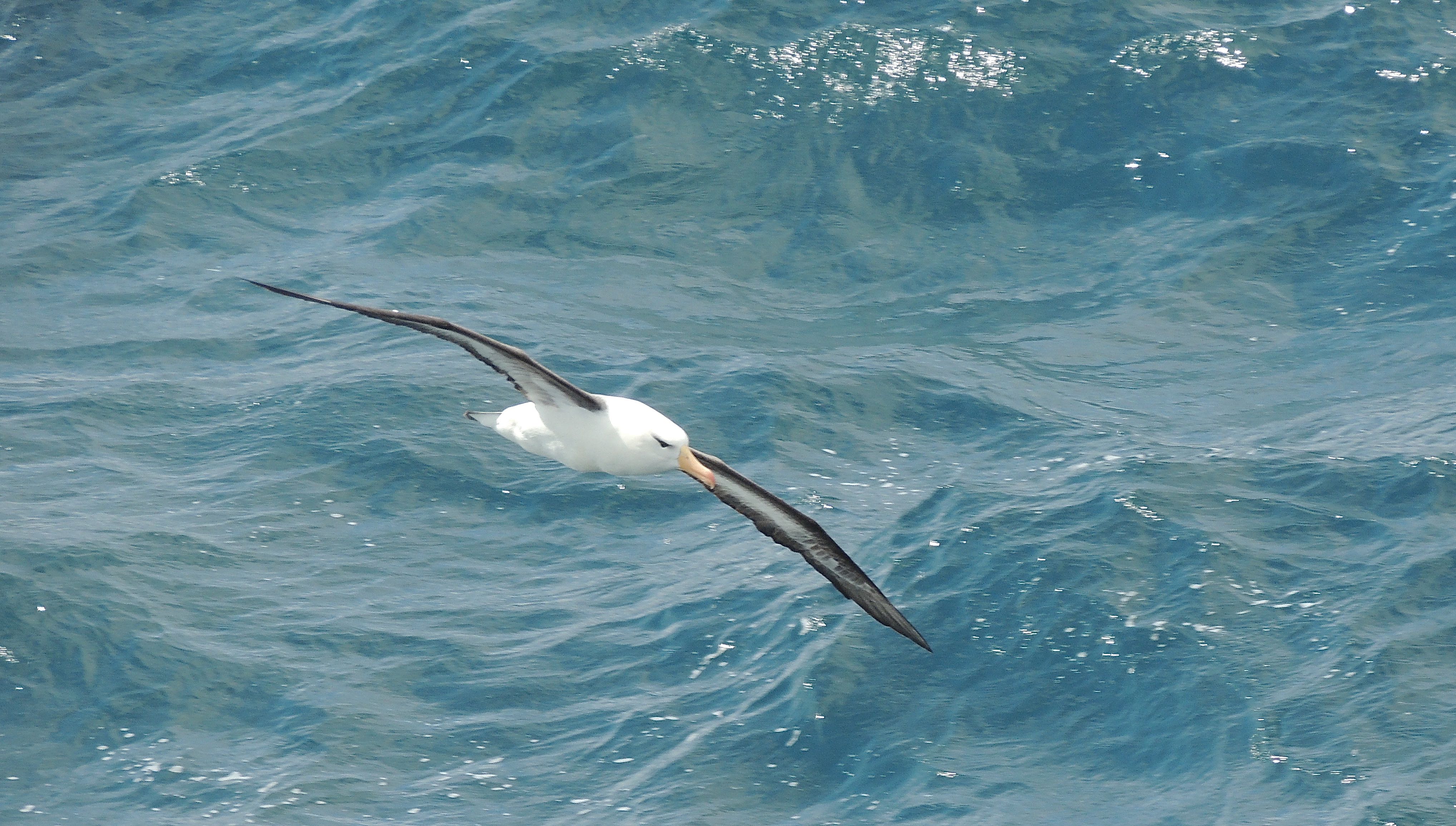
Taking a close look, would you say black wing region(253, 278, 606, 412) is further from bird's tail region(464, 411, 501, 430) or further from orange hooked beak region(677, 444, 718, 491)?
orange hooked beak region(677, 444, 718, 491)

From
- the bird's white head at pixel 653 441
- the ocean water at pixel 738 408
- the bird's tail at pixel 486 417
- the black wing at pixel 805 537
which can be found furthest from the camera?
the ocean water at pixel 738 408

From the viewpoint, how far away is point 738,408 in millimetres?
18938

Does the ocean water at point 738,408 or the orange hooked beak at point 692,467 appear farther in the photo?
the ocean water at point 738,408

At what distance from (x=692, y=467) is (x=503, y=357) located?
5.33 feet

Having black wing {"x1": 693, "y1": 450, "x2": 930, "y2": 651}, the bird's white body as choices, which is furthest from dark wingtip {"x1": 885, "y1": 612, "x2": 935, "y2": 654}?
the bird's white body

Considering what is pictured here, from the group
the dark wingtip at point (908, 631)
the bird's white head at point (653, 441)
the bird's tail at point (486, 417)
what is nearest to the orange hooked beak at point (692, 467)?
the bird's white head at point (653, 441)

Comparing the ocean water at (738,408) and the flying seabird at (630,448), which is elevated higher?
the flying seabird at (630,448)

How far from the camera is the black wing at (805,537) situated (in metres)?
12.4

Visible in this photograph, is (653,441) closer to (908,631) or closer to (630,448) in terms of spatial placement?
(630,448)

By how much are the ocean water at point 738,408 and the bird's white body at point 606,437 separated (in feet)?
12.9

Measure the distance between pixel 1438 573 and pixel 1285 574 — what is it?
1.36m

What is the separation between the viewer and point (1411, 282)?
66.0 feet

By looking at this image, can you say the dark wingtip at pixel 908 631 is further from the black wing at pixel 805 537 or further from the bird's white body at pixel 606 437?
the bird's white body at pixel 606 437

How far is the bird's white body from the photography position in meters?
11.8
